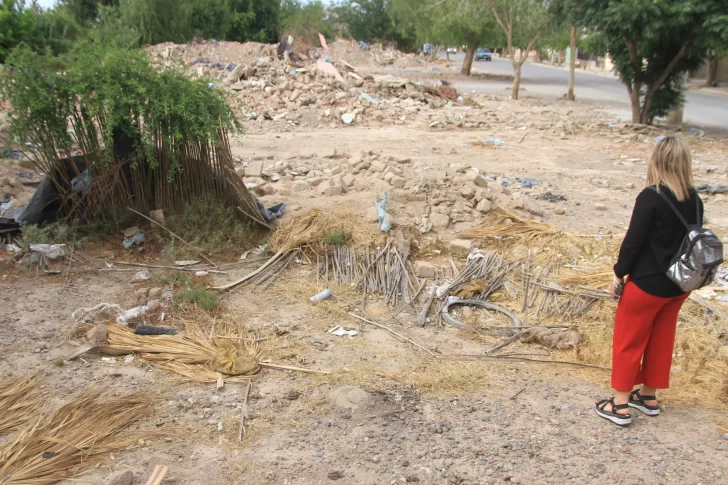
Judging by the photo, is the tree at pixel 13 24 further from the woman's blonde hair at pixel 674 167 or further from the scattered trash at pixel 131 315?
the woman's blonde hair at pixel 674 167

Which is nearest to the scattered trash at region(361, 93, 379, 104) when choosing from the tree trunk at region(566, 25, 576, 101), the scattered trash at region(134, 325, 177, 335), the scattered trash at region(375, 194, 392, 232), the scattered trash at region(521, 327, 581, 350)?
the tree trunk at region(566, 25, 576, 101)

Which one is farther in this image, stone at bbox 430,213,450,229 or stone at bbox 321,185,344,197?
stone at bbox 321,185,344,197

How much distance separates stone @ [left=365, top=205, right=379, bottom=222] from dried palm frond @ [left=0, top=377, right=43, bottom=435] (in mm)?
3604

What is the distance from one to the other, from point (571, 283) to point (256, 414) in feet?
10.3

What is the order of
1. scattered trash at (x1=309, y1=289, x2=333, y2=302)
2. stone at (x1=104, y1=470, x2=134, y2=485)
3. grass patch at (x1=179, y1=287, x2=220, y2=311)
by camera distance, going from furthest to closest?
1. scattered trash at (x1=309, y1=289, x2=333, y2=302)
2. grass patch at (x1=179, y1=287, x2=220, y2=311)
3. stone at (x1=104, y1=470, x2=134, y2=485)

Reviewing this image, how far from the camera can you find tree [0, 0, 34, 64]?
19636mm

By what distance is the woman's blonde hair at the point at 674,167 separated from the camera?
121 inches

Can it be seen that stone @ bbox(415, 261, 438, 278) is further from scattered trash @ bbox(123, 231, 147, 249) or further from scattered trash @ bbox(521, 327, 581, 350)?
scattered trash @ bbox(123, 231, 147, 249)

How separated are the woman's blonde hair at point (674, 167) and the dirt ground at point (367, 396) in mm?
1365

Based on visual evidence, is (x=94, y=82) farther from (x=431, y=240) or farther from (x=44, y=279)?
(x=431, y=240)

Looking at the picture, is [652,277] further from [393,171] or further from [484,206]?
[393,171]

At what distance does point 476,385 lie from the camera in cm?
390

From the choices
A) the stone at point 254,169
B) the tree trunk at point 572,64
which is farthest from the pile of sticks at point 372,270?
the tree trunk at point 572,64

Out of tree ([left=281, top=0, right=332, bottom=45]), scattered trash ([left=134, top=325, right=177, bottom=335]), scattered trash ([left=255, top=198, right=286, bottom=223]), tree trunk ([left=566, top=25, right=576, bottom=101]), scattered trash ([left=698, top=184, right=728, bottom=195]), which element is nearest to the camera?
scattered trash ([left=134, top=325, right=177, bottom=335])
